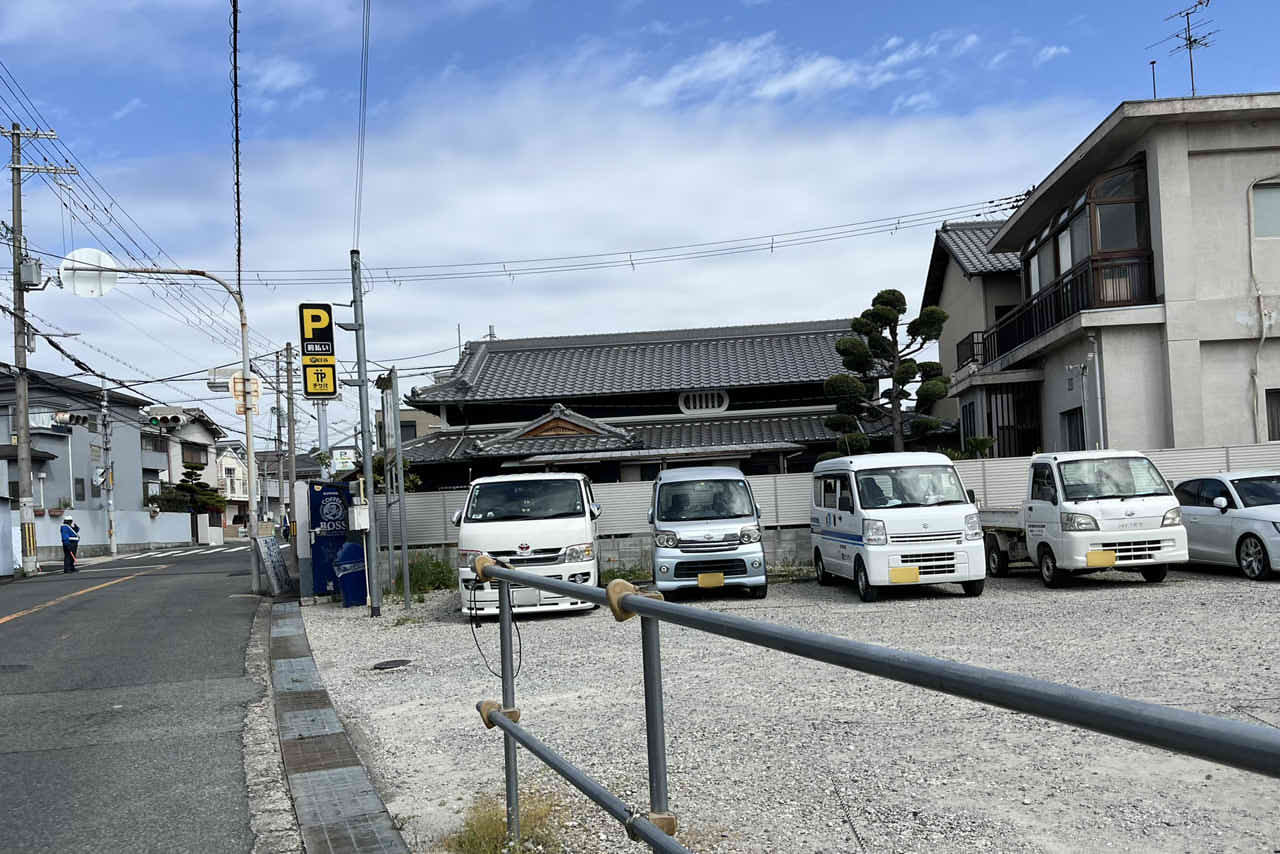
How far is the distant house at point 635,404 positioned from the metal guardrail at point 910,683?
810 inches

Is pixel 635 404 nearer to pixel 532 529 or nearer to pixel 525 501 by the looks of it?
pixel 525 501

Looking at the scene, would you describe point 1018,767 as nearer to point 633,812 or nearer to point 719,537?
point 633,812

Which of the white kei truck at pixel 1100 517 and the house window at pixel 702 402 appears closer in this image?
the white kei truck at pixel 1100 517

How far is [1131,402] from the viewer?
17406mm

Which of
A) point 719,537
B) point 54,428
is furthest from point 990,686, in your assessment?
point 54,428

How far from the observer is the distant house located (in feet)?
80.6

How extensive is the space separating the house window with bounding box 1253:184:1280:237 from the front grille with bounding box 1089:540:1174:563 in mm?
7965

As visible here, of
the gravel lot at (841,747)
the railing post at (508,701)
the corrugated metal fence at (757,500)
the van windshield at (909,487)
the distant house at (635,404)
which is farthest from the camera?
the distant house at (635,404)

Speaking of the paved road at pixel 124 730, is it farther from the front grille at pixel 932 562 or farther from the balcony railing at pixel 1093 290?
the balcony railing at pixel 1093 290

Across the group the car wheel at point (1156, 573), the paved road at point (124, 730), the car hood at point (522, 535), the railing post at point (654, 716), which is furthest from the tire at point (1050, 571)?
the railing post at point (654, 716)

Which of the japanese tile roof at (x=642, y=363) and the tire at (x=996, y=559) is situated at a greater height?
the japanese tile roof at (x=642, y=363)

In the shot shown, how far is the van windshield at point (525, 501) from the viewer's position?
13094 millimetres

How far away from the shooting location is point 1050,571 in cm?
1297

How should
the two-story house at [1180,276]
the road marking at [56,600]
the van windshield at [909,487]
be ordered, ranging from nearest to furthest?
the van windshield at [909,487], the road marking at [56,600], the two-story house at [1180,276]
